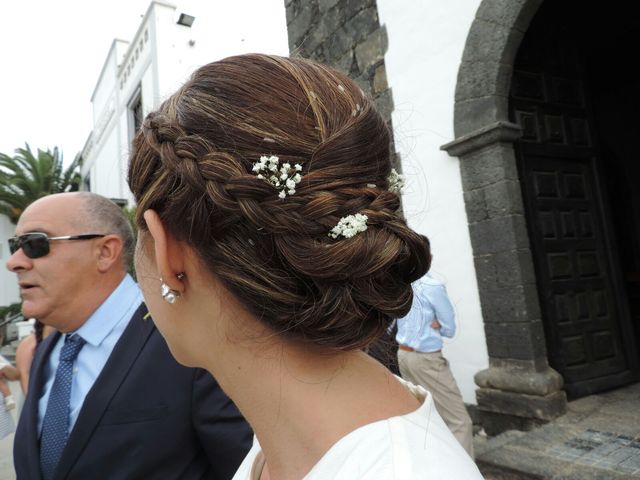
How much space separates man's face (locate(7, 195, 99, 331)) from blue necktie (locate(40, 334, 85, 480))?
194mm

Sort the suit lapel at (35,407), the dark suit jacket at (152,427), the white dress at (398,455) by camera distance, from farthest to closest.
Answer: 1. the suit lapel at (35,407)
2. the dark suit jacket at (152,427)
3. the white dress at (398,455)

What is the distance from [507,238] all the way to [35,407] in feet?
10.4

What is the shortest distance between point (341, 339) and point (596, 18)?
5.94 metres

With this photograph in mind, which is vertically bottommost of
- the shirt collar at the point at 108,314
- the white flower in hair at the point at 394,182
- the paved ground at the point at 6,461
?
the paved ground at the point at 6,461

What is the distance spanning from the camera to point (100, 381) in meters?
1.38

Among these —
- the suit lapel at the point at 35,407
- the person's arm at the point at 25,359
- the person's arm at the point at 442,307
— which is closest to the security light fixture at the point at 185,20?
the person's arm at the point at 442,307

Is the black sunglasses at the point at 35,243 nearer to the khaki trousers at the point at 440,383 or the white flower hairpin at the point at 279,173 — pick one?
the white flower hairpin at the point at 279,173

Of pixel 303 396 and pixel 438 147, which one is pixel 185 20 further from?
pixel 303 396

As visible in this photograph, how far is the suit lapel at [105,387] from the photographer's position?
1306 millimetres

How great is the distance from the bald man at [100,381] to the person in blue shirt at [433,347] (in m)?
2.17

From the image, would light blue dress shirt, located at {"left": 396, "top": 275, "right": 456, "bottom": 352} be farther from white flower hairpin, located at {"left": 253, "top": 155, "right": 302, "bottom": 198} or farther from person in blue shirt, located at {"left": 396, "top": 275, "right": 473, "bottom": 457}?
white flower hairpin, located at {"left": 253, "top": 155, "right": 302, "bottom": 198}

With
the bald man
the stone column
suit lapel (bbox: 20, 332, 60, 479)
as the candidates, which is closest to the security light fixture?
the stone column

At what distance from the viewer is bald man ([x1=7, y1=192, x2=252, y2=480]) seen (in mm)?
1318

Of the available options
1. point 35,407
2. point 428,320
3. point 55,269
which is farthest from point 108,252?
point 428,320
